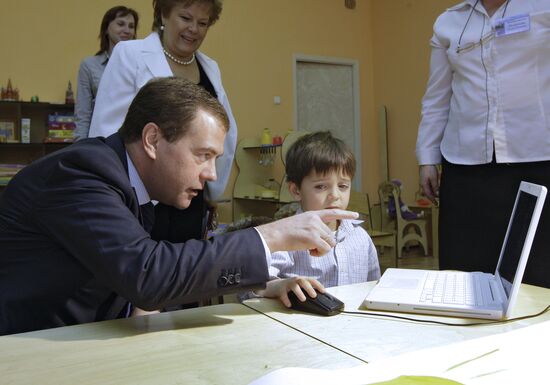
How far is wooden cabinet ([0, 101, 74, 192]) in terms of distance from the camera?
4.80 meters

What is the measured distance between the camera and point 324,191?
175cm

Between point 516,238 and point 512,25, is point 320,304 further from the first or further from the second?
point 512,25

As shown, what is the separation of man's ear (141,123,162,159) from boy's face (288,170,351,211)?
724 millimetres

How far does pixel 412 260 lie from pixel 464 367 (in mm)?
4879

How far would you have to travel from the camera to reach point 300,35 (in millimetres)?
6547

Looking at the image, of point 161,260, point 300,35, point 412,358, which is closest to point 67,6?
point 300,35

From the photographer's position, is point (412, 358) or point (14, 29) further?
point (14, 29)

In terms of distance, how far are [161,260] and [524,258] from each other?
691 millimetres

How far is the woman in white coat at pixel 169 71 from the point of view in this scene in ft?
5.95

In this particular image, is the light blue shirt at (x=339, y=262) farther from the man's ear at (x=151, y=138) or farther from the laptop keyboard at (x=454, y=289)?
the man's ear at (x=151, y=138)

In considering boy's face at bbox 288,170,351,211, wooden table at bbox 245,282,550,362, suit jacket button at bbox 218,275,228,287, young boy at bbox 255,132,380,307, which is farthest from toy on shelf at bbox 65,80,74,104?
suit jacket button at bbox 218,275,228,287

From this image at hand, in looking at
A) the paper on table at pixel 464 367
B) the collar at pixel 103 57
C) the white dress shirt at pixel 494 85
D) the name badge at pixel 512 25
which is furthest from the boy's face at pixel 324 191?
the collar at pixel 103 57

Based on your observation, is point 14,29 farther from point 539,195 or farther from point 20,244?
point 539,195

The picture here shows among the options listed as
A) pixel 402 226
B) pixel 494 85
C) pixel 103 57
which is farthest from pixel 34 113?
pixel 494 85
